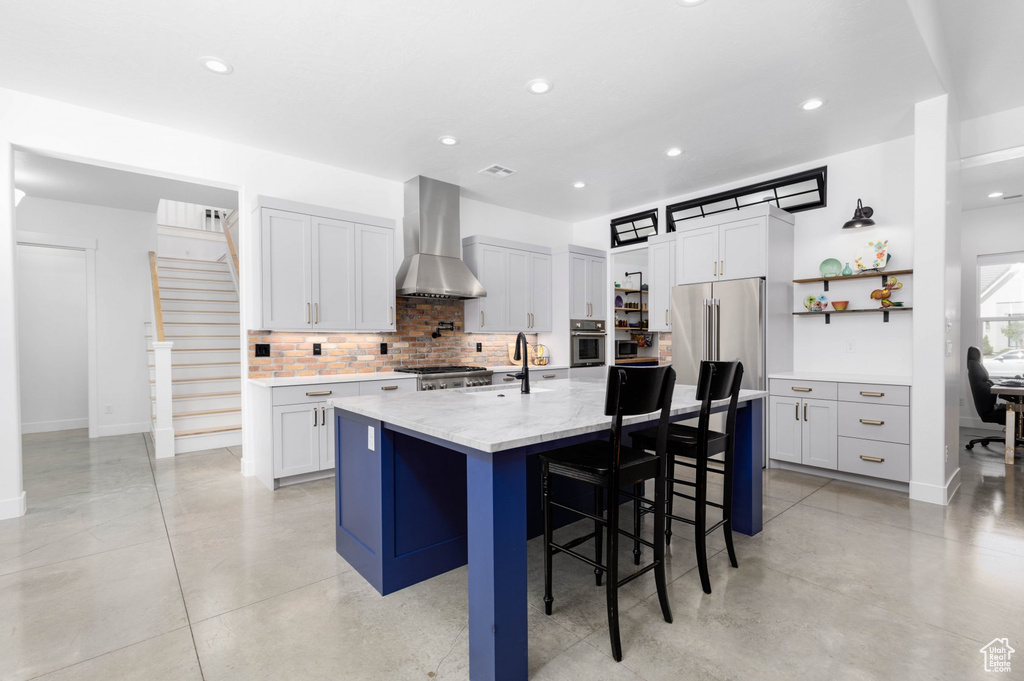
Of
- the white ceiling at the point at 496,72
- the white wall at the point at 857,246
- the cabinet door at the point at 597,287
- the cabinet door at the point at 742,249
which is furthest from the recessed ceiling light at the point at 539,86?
the cabinet door at the point at 597,287

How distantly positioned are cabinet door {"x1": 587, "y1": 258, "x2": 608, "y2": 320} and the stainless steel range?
2.06 metres

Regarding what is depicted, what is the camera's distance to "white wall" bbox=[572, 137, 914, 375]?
4184 millimetres

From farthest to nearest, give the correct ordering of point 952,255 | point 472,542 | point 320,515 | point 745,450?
point 952,255, point 320,515, point 745,450, point 472,542

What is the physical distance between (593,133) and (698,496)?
311 cm

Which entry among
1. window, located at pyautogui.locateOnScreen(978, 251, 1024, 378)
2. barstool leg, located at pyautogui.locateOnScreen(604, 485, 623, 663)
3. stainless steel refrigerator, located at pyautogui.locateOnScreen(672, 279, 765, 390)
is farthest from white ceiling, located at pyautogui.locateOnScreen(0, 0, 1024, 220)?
window, located at pyautogui.locateOnScreen(978, 251, 1024, 378)

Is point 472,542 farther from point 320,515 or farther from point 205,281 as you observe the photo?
point 205,281

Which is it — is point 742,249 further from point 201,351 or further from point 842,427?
point 201,351

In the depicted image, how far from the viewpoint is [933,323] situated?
3473 millimetres

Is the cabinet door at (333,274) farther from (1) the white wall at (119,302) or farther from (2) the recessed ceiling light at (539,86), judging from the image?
(1) the white wall at (119,302)

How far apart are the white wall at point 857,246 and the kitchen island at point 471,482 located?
2.26 meters

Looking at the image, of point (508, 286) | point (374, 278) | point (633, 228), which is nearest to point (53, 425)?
point (374, 278)

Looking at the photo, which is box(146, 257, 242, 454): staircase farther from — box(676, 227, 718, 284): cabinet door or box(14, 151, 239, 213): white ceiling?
box(676, 227, 718, 284): cabinet door

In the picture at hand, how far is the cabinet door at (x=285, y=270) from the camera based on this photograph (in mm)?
4109

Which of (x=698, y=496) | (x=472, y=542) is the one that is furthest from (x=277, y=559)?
(x=698, y=496)
